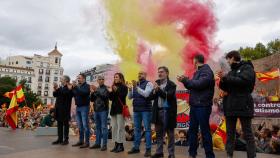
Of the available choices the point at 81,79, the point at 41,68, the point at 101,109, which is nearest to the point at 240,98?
the point at 101,109

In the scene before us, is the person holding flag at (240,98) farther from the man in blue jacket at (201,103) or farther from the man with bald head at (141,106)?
the man with bald head at (141,106)

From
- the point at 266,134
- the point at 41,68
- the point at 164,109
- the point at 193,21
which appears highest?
the point at 41,68

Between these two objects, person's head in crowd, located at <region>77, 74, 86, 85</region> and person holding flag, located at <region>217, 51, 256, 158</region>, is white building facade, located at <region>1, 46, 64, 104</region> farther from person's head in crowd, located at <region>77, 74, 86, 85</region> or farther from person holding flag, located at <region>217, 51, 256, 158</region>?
person holding flag, located at <region>217, 51, 256, 158</region>

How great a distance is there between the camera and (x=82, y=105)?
1080cm

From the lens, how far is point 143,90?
915 centimetres

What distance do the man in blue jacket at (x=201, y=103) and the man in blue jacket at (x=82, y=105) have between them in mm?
4071

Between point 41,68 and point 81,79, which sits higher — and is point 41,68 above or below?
above

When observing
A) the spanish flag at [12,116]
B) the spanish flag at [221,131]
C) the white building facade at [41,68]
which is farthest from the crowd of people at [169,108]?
the white building facade at [41,68]

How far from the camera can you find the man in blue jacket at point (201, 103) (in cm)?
732

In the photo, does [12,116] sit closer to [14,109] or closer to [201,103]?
[14,109]

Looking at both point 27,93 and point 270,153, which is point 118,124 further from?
point 27,93

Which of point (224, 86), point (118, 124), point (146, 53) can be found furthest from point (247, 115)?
point (146, 53)

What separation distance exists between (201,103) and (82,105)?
4494 mm

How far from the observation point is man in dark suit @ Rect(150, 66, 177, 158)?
27.7 ft
